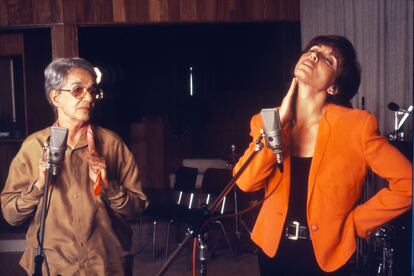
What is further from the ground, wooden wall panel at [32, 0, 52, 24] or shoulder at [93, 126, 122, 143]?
wooden wall panel at [32, 0, 52, 24]

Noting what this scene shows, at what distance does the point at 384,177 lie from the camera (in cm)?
210

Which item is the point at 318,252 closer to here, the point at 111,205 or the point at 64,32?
the point at 111,205

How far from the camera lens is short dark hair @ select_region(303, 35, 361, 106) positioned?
219cm

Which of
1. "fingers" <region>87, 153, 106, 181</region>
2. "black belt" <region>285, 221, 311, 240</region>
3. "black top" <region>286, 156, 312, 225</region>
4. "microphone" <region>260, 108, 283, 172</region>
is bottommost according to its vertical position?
"black belt" <region>285, 221, 311, 240</region>

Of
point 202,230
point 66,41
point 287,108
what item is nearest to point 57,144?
point 202,230

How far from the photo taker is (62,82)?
236 cm

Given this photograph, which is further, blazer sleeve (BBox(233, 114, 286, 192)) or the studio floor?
the studio floor

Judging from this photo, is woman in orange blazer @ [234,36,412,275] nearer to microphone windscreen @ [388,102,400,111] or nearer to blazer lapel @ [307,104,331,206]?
blazer lapel @ [307,104,331,206]

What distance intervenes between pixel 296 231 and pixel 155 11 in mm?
3981

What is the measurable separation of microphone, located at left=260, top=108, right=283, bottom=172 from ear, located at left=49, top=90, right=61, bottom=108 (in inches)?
35.6

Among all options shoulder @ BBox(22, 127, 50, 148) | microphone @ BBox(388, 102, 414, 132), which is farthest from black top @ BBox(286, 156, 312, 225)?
microphone @ BBox(388, 102, 414, 132)

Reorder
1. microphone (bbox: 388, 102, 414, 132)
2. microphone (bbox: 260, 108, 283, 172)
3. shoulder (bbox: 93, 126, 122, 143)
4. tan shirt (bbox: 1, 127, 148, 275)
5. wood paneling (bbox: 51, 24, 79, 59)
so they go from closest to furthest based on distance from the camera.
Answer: microphone (bbox: 260, 108, 283, 172) < tan shirt (bbox: 1, 127, 148, 275) < shoulder (bbox: 93, 126, 122, 143) < microphone (bbox: 388, 102, 414, 132) < wood paneling (bbox: 51, 24, 79, 59)

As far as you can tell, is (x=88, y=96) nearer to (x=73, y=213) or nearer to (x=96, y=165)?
(x=96, y=165)

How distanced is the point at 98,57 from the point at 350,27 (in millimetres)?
5310
